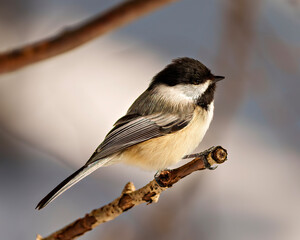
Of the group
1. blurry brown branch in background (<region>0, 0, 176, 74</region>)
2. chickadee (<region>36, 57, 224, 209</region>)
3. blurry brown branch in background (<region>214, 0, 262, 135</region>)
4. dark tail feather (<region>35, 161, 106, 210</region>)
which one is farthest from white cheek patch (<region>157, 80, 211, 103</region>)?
blurry brown branch in background (<region>214, 0, 262, 135</region>)

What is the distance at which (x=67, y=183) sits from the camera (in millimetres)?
785

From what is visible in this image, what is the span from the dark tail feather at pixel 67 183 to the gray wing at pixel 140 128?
93mm

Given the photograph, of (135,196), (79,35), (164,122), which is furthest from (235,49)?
(79,35)

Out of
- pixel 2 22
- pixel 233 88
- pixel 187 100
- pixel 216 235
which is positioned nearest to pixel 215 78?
pixel 187 100

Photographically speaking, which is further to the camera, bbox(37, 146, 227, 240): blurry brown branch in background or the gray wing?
the gray wing

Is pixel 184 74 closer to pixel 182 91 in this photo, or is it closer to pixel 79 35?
pixel 182 91

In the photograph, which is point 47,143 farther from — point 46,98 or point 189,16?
point 189,16

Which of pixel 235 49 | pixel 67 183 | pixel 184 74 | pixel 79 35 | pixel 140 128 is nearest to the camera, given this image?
pixel 79 35

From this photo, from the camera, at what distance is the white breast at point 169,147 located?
1.09m

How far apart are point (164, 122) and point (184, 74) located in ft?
0.56

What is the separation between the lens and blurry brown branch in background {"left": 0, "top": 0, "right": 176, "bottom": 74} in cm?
50

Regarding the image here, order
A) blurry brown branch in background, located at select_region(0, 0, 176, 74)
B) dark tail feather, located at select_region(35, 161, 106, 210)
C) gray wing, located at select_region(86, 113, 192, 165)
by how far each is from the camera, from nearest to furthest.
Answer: blurry brown branch in background, located at select_region(0, 0, 176, 74)
dark tail feather, located at select_region(35, 161, 106, 210)
gray wing, located at select_region(86, 113, 192, 165)

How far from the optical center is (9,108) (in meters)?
2.47

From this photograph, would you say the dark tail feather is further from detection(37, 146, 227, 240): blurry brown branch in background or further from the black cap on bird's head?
the black cap on bird's head
